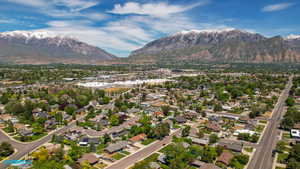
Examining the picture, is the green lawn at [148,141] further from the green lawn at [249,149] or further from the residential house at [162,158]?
the green lawn at [249,149]

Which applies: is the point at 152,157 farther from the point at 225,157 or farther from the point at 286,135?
the point at 286,135

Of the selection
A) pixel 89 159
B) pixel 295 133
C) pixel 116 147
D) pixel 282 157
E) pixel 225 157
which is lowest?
pixel 89 159

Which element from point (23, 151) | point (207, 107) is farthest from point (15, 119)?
point (207, 107)

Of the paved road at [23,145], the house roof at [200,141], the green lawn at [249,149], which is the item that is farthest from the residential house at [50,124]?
the green lawn at [249,149]

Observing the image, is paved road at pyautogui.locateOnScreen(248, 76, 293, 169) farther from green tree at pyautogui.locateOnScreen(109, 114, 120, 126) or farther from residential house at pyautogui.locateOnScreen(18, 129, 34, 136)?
residential house at pyautogui.locateOnScreen(18, 129, 34, 136)

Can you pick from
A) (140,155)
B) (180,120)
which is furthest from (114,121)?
(140,155)

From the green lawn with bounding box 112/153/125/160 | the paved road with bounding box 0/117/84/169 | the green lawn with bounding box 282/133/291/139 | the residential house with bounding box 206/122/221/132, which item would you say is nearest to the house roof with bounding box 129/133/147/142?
the green lawn with bounding box 112/153/125/160

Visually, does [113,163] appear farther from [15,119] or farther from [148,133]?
[15,119]
